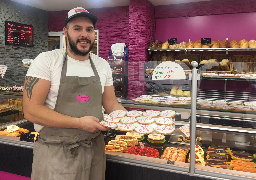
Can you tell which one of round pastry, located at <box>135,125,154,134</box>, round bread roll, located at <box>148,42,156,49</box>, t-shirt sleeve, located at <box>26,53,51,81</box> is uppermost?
round bread roll, located at <box>148,42,156,49</box>

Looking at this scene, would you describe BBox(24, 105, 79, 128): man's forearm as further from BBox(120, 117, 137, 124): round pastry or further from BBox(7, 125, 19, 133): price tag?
BBox(7, 125, 19, 133): price tag

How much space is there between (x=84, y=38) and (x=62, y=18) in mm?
6932

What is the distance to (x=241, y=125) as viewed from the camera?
2.49m

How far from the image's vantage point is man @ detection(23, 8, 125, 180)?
1427 mm

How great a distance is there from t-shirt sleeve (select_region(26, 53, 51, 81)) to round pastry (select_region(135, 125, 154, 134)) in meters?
0.74

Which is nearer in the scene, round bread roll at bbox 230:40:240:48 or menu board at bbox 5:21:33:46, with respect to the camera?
round bread roll at bbox 230:40:240:48

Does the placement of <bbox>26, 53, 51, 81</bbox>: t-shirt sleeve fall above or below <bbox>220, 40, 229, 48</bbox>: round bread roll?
below

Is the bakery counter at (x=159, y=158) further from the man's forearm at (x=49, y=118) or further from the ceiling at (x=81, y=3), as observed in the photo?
the ceiling at (x=81, y=3)

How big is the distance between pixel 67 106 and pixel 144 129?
1.98ft

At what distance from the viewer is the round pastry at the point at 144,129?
1.70 meters

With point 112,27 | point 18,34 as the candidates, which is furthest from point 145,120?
point 18,34

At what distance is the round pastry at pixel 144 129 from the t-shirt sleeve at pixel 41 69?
0.74 meters

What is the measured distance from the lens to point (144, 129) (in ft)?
5.66

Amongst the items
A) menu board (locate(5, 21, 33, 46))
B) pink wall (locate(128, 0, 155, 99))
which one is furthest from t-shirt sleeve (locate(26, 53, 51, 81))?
menu board (locate(5, 21, 33, 46))
